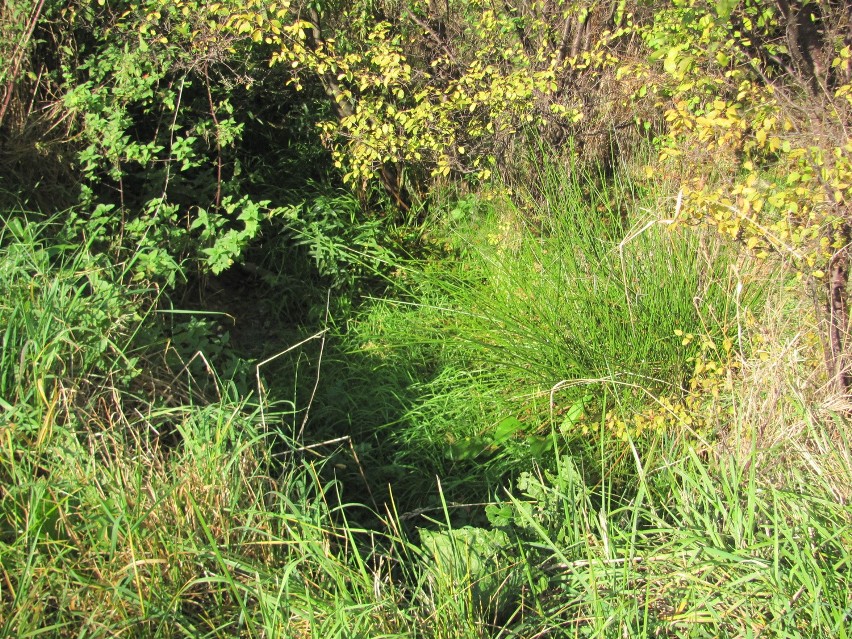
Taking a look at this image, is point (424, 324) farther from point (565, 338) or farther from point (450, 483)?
point (450, 483)

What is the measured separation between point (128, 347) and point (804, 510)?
2531 mm

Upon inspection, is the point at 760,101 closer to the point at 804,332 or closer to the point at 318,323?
the point at 804,332

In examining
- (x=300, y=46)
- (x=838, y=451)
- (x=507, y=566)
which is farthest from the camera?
(x=300, y=46)

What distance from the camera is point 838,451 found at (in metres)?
2.80

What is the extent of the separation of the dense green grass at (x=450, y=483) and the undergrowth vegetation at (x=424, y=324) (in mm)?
18

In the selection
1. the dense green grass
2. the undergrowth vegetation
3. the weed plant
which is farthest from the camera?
the weed plant

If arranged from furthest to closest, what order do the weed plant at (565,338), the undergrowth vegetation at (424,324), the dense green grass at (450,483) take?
1. the weed plant at (565,338)
2. the undergrowth vegetation at (424,324)
3. the dense green grass at (450,483)

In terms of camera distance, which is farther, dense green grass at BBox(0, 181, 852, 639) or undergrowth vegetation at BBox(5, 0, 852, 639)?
undergrowth vegetation at BBox(5, 0, 852, 639)

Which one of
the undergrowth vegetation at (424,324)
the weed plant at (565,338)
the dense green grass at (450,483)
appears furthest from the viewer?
the weed plant at (565,338)

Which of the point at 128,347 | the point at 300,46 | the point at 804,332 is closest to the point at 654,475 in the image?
the point at 804,332

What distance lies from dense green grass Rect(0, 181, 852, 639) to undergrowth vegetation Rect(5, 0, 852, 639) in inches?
0.7

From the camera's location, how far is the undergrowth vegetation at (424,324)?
2355mm

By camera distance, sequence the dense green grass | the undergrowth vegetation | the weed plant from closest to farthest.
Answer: the dense green grass
the undergrowth vegetation
the weed plant

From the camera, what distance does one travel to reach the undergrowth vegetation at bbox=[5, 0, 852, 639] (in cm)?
236
